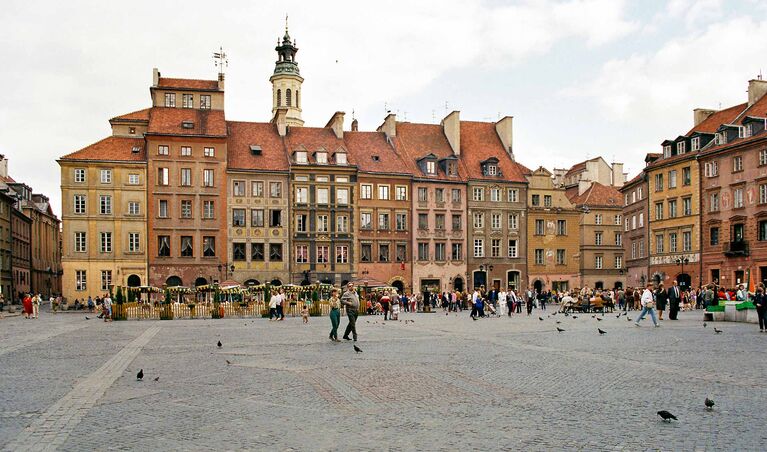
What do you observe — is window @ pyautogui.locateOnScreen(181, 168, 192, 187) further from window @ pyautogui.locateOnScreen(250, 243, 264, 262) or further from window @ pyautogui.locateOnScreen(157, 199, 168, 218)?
window @ pyautogui.locateOnScreen(250, 243, 264, 262)

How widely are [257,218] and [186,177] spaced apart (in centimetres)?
620

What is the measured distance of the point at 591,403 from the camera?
11.8 metres

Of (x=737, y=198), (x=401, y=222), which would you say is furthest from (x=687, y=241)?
(x=401, y=222)

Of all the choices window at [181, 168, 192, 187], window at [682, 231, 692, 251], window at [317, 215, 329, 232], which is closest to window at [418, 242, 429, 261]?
window at [317, 215, 329, 232]

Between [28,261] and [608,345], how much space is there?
76.0 metres

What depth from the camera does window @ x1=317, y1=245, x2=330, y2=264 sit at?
6359 cm

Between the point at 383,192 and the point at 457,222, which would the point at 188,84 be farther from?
the point at 457,222

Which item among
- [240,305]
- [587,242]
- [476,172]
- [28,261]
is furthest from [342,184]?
[28,261]

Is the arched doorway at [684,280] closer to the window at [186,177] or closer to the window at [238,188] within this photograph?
the window at [238,188]

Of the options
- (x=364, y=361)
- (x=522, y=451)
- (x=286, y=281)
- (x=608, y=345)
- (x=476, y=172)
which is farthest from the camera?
(x=476, y=172)

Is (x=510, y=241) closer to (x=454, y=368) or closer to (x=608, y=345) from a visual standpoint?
(x=608, y=345)

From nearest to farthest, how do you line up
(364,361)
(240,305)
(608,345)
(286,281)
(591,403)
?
(591,403) → (364,361) → (608,345) → (240,305) → (286,281)

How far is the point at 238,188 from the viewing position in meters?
62.4

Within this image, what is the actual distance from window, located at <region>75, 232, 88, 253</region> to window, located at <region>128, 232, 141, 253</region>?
Answer: 3.17 meters
